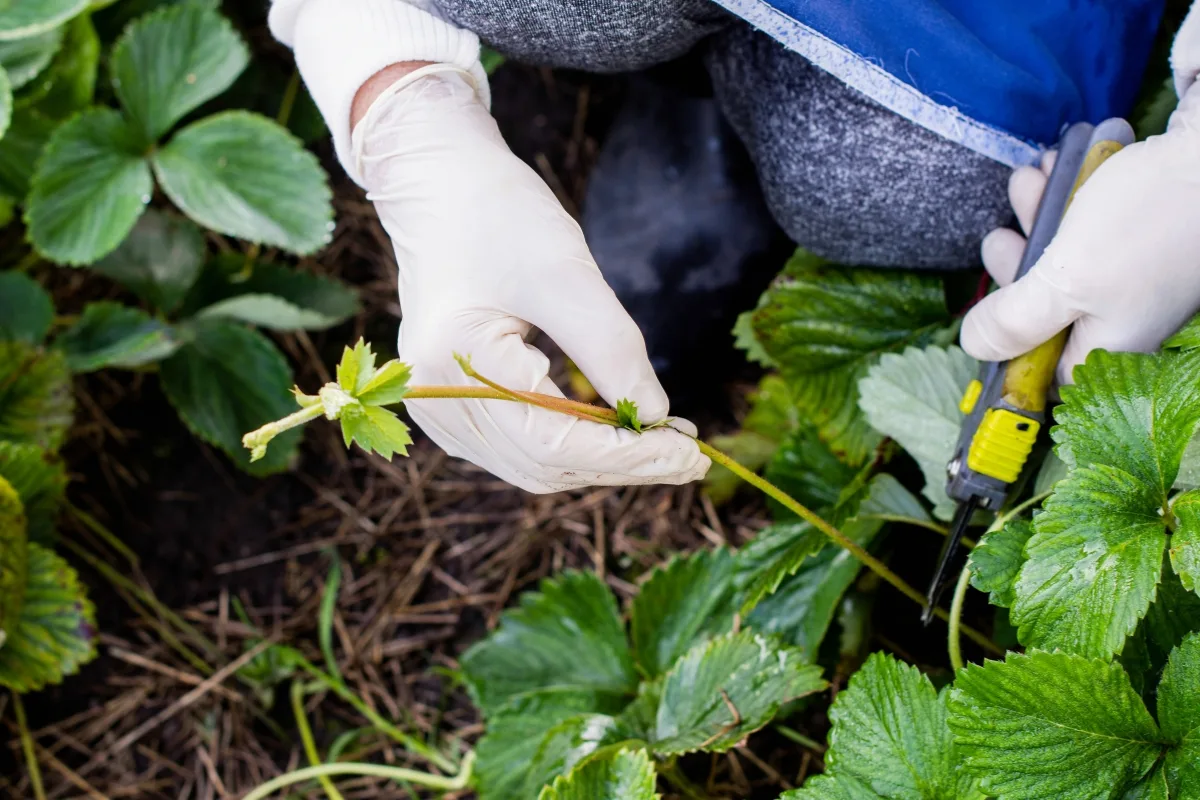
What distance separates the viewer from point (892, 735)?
0.78 m

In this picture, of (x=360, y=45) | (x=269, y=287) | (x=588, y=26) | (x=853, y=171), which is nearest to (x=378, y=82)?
(x=360, y=45)

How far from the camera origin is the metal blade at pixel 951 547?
0.90 meters

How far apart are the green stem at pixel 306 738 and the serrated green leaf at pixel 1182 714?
100 cm

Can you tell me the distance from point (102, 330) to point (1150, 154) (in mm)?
1356

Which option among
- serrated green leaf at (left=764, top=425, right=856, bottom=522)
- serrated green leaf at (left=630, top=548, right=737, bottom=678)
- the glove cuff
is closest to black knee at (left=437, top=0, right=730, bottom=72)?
the glove cuff

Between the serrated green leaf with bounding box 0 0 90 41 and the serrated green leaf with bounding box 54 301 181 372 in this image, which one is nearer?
the serrated green leaf with bounding box 0 0 90 41

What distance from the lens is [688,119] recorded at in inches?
54.2

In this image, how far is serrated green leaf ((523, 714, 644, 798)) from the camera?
95 cm

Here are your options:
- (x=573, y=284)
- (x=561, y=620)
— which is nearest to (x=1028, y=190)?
(x=573, y=284)

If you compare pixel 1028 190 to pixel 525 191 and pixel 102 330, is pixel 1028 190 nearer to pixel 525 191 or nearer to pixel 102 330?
pixel 525 191

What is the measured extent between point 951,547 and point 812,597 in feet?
0.59

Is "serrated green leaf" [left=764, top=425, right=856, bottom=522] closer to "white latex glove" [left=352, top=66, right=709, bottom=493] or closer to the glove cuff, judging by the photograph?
"white latex glove" [left=352, top=66, right=709, bottom=493]

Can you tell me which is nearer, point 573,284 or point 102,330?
point 573,284

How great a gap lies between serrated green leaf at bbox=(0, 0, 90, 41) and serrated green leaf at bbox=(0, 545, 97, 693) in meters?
0.66
